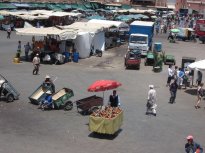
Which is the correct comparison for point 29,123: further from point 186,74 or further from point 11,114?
point 186,74

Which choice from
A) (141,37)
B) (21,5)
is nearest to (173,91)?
(141,37)

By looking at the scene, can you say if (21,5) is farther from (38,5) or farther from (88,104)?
(88,104)

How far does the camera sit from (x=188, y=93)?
26047 millimetres

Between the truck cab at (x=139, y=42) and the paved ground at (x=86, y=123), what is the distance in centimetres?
899

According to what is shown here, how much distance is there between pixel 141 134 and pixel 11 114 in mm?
5748

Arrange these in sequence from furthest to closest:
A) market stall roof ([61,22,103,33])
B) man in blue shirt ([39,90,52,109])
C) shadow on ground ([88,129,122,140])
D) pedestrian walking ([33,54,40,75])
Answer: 1. market stall roof ([61,22,103,33])
2. pedestrian walking ([33,54,40,75])
3. man in blue shirt ([39,90,52,109])
4. shadow on ground ([88,129,122,140])

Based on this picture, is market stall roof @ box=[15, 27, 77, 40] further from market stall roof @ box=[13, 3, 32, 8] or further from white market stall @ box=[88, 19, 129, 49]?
market stall roof @ box=[13, 3, 32, 8]

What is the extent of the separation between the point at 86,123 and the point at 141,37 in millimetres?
22979

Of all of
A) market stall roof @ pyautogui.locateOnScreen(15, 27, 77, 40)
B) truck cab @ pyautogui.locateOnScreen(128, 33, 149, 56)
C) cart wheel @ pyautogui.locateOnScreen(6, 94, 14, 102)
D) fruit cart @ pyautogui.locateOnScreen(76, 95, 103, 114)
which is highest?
market stall roof @ pyautogui.locateOnScreen(15, 27, 77, 40)

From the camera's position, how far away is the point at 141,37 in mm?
40375

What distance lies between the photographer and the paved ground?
1566cm

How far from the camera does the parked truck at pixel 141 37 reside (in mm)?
39094

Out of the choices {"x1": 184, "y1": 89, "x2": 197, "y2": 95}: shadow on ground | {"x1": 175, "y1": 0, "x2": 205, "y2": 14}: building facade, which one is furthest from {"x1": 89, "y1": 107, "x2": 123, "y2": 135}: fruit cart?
{"x1": 175, "y1": 0, "x2": 205, "y2": 14}: building facade

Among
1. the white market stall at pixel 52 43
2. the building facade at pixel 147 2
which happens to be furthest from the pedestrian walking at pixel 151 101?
the building facade at pixel 147 2
